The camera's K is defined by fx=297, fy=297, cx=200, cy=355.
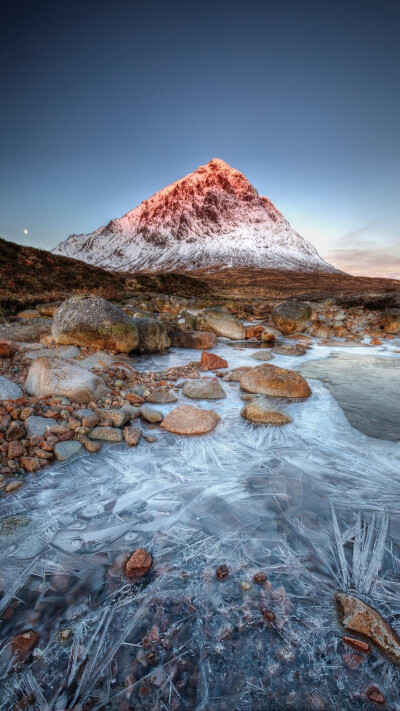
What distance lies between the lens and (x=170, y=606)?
1644 mm

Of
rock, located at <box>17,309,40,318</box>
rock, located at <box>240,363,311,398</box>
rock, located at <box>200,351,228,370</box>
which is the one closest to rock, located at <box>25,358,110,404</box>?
rock, located at <box>240,363,311,398</box>

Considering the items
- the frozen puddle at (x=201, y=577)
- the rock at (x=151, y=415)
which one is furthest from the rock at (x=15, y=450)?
the rock at (x=151, y=415)

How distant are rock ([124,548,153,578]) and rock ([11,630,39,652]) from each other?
1.73 feet

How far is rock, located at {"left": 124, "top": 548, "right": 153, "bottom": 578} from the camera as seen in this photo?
1840 millimetres

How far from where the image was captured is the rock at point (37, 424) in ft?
10.0

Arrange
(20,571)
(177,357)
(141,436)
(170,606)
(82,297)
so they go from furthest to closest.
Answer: (177,357) → (82,297) → (141,436) → (20,571) → (170,606)

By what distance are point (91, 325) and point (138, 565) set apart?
551 cm

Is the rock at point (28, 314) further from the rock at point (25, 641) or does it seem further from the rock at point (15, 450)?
the rock at point (25, 641)

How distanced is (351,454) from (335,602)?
1.84 meters

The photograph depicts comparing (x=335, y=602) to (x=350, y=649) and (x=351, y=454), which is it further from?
(x=351, y=454)

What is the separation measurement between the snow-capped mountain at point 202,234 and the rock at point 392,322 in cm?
10039

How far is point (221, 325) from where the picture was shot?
10.7 meters

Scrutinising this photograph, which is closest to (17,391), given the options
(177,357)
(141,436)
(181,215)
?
(141,436)

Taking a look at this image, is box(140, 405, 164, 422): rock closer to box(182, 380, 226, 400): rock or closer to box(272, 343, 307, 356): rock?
box(182, 380, 226, 400): rock
